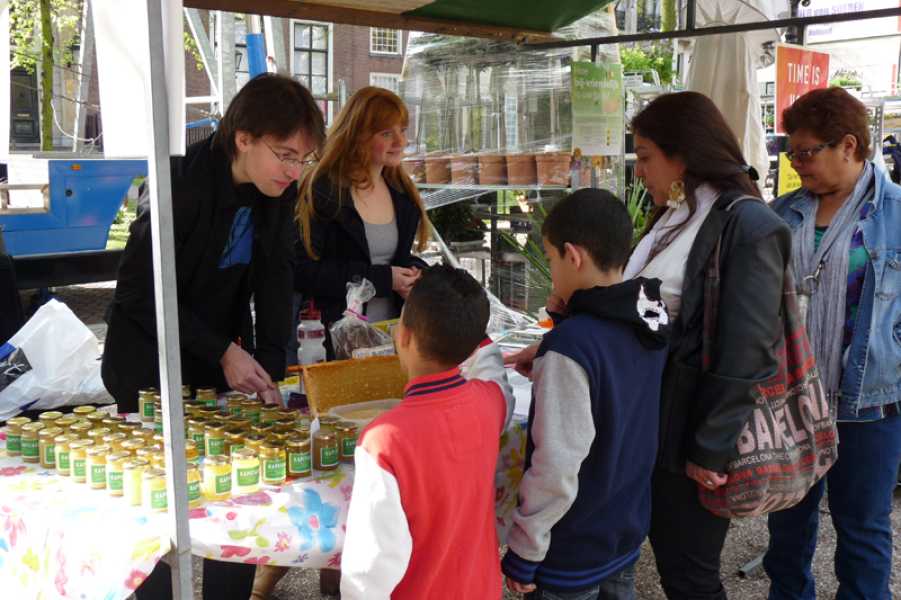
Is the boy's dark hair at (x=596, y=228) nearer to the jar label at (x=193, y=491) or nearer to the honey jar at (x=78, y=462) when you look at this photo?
the jar label at (x=193, y=491)

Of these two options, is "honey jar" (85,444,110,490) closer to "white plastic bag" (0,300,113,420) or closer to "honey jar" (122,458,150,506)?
"honey jar" (122,458,150,506)

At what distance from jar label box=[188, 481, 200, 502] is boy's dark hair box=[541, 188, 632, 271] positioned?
995 mm

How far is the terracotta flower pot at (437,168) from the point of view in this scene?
18.0 ft

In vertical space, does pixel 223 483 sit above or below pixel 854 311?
below

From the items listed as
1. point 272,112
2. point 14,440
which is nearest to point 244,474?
point 14,440

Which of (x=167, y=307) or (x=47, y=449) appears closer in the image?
(x=167, y=307)

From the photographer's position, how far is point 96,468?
1.77m

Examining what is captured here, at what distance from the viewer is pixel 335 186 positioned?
10.1 ft

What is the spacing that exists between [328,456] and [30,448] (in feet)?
2.35

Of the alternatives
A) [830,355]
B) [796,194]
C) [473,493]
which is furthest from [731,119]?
[473,493]

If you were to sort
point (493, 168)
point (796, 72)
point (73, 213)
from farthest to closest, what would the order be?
point (73, 213) < point (493, 168) < point (796, 72)

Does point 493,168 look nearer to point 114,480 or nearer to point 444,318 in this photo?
point 444,318

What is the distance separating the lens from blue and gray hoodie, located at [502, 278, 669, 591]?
1.84 meters

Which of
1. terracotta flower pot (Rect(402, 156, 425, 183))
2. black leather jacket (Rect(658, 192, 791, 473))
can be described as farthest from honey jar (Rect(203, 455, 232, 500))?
terracotta flower pot (Rect(402, 156, 425, 183))
